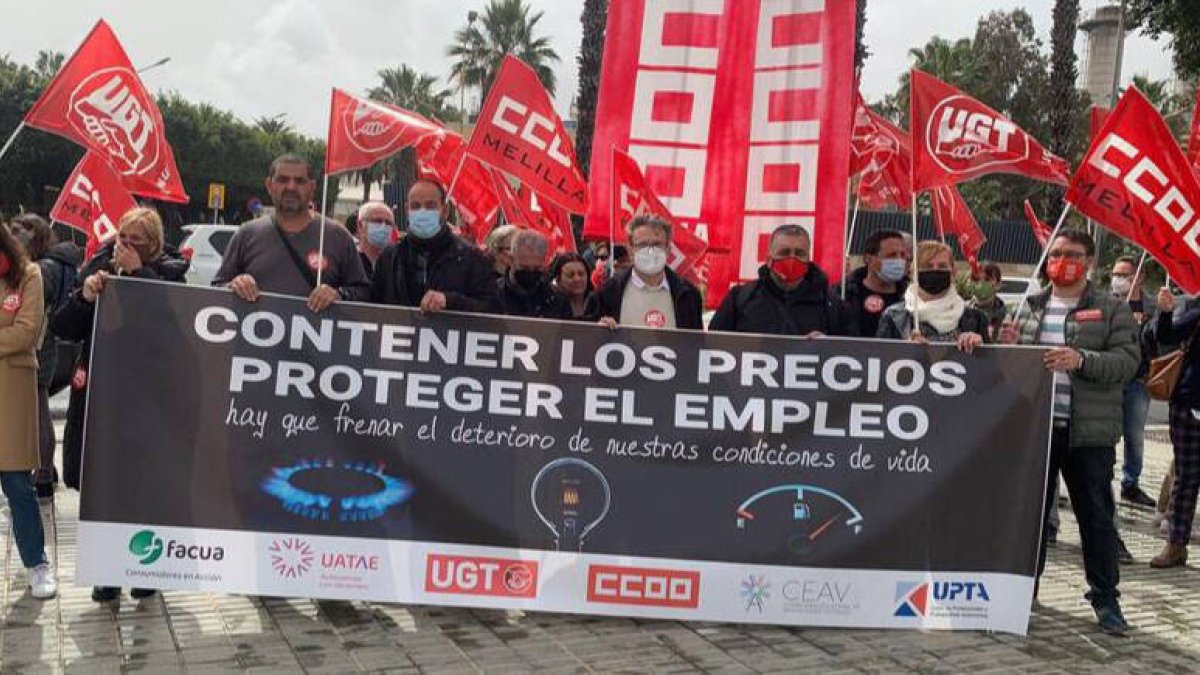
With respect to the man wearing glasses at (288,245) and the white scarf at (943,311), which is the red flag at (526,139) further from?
the white scarf at (943,311)

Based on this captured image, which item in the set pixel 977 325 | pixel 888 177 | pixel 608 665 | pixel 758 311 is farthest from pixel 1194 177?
pixel 888 177

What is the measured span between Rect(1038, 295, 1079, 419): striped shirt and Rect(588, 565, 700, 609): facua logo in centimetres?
188

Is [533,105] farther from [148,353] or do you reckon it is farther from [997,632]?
[997,632]

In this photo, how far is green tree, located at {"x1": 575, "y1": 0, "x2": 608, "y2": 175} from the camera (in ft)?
64.3

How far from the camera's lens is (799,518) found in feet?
Result: 16.3

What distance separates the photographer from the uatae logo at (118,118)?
6344 millimetres

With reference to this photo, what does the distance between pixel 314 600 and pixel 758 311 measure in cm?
248

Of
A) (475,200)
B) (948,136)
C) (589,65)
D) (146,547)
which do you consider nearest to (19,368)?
(146,547)

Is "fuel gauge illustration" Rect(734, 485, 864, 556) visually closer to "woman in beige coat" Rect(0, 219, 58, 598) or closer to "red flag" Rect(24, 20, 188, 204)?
"woman in beige coat" Rect(0, 219, 58, 598)

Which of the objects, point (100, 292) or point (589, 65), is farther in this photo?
point (589, 65)

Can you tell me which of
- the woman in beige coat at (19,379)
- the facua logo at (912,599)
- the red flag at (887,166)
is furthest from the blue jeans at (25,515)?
the red flag at (887,166)

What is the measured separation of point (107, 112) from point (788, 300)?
401cm

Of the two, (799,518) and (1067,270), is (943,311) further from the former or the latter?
(799,518)

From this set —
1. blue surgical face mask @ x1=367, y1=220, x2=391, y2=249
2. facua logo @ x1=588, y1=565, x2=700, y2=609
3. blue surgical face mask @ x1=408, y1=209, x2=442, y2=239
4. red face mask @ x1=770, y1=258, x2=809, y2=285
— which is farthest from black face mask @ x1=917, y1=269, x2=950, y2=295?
blue surgical face mask @ x1=367, y1=220, x2=391, y2=249
